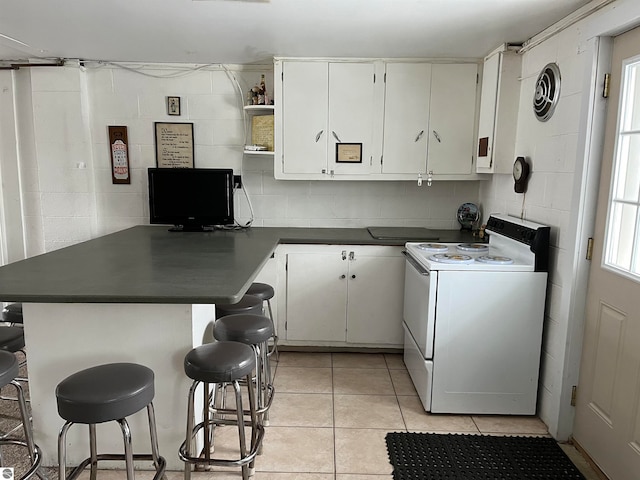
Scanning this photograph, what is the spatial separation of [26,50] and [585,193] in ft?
12.5

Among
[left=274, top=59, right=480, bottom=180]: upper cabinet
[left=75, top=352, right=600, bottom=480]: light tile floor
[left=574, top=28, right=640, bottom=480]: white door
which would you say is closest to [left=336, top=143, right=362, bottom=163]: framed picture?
[left=274, top=59, right=480, bottom=180]: upper cabinet

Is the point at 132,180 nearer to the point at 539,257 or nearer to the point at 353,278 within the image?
the point at 353,278

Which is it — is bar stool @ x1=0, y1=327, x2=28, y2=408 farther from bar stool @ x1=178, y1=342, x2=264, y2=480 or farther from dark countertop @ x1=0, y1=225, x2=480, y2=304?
bar stool @ x1=178, y1=342, x2=264, y2=480

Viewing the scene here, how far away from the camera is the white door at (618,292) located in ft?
6.47

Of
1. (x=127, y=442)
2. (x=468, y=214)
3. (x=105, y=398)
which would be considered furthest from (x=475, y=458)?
(x=468, y=214)

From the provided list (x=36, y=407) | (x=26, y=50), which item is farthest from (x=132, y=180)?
(x=36, y=407)

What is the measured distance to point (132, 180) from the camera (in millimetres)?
3797

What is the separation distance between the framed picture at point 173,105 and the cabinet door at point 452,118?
203 cm

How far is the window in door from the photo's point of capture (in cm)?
199

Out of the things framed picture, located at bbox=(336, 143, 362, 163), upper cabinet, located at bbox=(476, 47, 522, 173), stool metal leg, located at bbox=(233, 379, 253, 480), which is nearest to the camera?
stool metal leg, located at bbox=(233, 379, 253, 480)

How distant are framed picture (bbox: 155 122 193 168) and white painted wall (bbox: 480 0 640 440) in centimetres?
258

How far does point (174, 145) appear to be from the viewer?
375cm

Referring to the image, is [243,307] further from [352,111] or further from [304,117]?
[352,111]

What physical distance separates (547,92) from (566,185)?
586 mm
